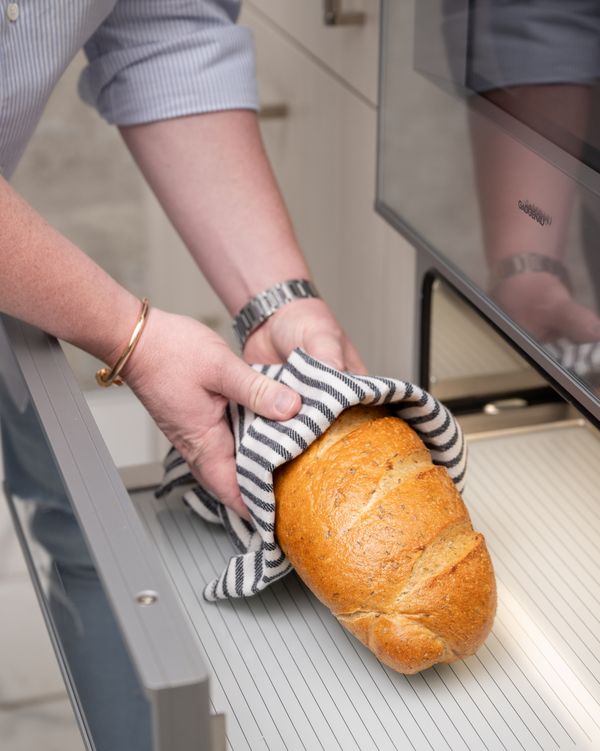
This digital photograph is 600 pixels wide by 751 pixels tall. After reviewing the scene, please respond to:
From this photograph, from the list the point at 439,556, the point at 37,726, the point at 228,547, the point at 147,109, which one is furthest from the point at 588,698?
the point at 37,726

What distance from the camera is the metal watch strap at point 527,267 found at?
2.44 ft

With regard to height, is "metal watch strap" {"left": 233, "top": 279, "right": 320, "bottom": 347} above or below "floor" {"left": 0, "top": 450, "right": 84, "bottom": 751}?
above

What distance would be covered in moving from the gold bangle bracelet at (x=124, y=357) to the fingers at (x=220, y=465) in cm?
8

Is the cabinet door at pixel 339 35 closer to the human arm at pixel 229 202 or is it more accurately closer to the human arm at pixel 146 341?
the human arm at pixel 229 202

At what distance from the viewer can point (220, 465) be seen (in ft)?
2.67

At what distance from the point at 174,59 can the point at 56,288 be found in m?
0.30

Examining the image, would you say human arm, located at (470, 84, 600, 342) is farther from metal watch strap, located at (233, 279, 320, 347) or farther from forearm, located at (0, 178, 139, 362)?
forearm, located at (0, 178, 139, 362)

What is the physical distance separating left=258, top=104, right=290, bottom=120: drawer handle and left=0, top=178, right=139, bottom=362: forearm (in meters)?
0.62

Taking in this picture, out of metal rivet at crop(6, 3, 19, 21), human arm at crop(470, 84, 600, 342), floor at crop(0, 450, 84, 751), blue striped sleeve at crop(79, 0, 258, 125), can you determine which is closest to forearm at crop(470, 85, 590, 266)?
human arm at crop(470, 84, 600, 342)

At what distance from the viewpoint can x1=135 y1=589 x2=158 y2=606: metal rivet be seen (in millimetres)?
511

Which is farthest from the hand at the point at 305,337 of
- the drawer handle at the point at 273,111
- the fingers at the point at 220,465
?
the drawer handle at the point at 273,111

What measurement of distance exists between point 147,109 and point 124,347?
277 millimetres

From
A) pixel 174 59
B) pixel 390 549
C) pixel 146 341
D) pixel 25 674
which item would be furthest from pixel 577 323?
pixel 25 674

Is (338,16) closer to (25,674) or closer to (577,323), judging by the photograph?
(577,323)
